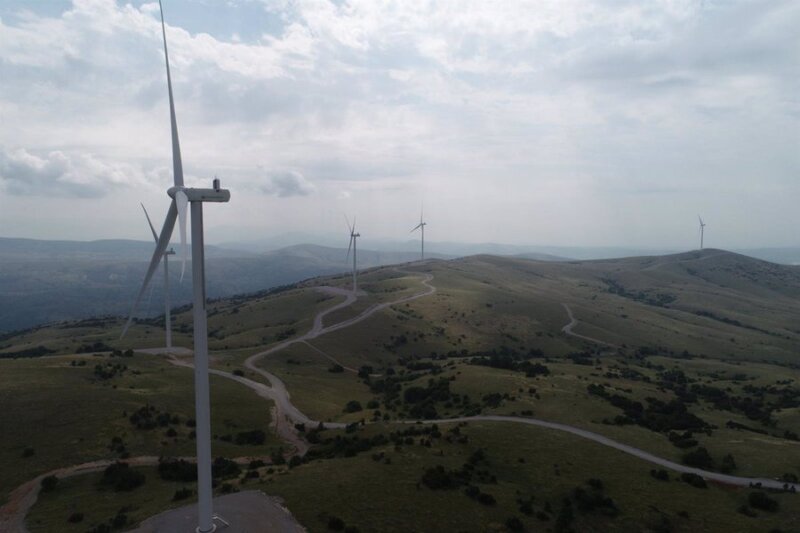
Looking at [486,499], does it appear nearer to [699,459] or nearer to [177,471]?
[699,459]

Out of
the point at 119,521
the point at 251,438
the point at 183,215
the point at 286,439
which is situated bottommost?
the point at 286,439

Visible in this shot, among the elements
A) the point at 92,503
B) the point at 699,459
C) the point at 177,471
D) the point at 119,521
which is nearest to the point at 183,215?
the point at 119,521

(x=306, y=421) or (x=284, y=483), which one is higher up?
(x=284, y=483)

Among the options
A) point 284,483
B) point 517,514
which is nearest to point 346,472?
point 284,483

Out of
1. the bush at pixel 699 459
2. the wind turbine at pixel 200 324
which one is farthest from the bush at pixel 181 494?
the bush at pixel 699 459

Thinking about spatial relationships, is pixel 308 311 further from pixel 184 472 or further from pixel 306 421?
pixel 184 472

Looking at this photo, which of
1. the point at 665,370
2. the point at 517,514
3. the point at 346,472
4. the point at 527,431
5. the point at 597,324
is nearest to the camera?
the point at 517,514
